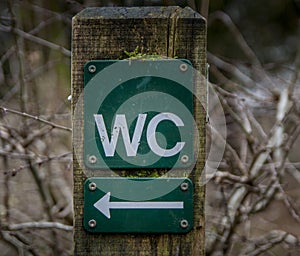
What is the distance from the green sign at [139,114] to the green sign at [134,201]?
0.13ft

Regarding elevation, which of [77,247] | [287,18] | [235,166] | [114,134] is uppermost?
[114,134]

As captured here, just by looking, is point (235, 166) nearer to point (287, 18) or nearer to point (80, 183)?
point (80, 183)

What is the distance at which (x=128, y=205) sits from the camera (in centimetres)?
142

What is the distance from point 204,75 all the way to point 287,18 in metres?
6.94

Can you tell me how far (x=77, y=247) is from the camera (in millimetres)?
1444

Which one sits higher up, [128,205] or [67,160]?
[128,205]

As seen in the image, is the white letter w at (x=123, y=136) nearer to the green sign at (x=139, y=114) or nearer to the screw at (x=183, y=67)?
the green sign at (x=139, y=114)

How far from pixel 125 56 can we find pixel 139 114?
0.14 metres

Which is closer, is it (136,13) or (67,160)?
(136,13)

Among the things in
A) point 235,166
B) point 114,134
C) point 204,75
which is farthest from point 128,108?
point 235,166

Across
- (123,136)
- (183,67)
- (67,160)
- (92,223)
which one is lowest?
(67,160)

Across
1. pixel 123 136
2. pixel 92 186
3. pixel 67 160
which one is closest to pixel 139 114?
pixel 123 136

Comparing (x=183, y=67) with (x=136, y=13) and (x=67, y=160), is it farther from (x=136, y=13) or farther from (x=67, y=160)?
(x=67, y=160)

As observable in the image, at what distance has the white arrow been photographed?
142cm
